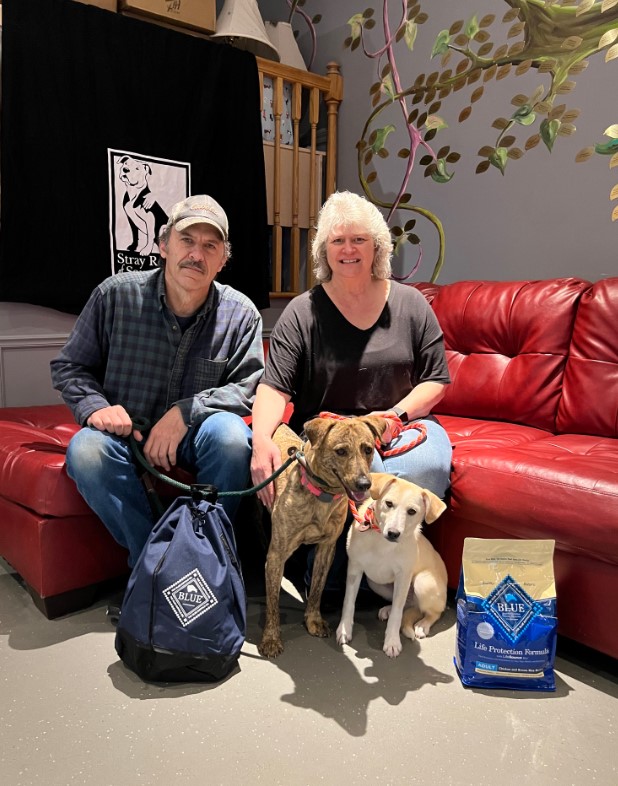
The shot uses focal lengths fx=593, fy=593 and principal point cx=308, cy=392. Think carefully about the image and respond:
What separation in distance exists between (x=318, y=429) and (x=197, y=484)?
0.37 meters

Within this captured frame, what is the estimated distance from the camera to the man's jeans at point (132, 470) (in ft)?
5.31

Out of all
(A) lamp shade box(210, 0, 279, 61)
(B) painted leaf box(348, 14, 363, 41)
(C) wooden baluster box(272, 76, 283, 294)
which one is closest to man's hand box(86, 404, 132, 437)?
(C) wooden baluster box(272, 76, 283, 294)

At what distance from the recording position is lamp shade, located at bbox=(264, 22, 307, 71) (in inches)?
135

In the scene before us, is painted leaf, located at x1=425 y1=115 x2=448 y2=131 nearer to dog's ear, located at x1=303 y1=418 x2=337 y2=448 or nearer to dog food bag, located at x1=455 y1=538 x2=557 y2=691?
dog's ear, located at x1=303 y1=418 x2=337 y2=448

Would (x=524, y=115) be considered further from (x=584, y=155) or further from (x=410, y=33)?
(x=410, y=33)

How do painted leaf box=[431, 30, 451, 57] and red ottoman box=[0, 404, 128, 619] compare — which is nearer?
red ottoman box=[0, 404, 128, 619]

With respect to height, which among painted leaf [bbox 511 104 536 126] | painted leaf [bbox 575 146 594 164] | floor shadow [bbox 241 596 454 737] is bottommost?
floor shadow [bbox 241 596 454 737]

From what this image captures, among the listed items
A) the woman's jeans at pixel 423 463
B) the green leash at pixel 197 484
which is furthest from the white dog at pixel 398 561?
the green leash at pixel 197 484

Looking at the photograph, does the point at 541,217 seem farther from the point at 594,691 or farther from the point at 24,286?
the point at 24,286

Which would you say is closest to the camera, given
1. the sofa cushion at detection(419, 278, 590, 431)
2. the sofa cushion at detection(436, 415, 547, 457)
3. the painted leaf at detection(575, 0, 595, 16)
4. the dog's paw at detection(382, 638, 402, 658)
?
the dog's paw at detection(382, 638, 402, 658)

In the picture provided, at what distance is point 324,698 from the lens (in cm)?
141

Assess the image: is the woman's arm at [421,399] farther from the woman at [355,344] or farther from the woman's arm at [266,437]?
the woman's arm at [266,437]

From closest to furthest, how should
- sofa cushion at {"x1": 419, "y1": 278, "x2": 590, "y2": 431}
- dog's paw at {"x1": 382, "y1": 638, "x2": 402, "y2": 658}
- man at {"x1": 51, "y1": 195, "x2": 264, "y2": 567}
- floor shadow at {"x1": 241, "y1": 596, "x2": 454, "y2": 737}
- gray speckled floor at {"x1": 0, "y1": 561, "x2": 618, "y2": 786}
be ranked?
1. gray speckled floor at {"x1": 0, "y1": 561, "x2": 618, "y2": 786}
2. floor shadow at {"x1": 241, "y1": 596, "x2": 454, "y2": 737}
3. dog's paw at {"x1": 382, "y1": 638, "x2": 402, "y2": 658}
4. man at {"x1": 51, "y1": 195, "x2": 264, "y2": 567}
5. sofa cushion at {"x1": 419, "y1": 278, "x2": 590, "y2": 431}

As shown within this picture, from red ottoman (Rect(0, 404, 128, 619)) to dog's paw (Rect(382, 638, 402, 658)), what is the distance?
0.84 metres
